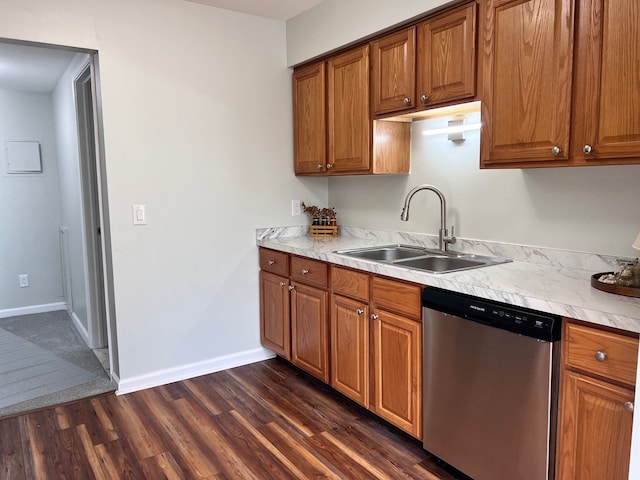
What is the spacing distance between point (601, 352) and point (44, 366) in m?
3.57

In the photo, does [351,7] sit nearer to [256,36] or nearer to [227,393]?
[256,36]

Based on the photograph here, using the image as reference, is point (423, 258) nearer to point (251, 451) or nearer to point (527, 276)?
point (527, 276)

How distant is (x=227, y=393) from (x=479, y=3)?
2.53 meters

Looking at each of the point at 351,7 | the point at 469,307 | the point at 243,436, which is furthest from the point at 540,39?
the point at 243,436

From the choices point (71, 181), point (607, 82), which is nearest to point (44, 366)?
point (71, 181)

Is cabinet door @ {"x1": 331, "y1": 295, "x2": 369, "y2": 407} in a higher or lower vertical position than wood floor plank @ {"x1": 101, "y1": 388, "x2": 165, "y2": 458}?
higher

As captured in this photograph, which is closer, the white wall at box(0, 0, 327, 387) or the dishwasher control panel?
the dishwasher control panel

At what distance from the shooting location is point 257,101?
11.3 ft

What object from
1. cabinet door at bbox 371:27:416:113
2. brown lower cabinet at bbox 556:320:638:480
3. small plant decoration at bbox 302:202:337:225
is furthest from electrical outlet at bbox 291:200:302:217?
brown lower cabinet at bbox 556:320:638:480

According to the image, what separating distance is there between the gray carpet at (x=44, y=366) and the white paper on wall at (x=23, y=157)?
4.93 feet

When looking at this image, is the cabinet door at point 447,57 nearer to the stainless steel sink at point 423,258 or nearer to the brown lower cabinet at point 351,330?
the stainless steel sink at point 423,258

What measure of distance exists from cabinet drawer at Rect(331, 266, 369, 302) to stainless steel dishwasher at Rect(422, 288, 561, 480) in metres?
0.44

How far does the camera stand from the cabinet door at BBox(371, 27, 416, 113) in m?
2.58

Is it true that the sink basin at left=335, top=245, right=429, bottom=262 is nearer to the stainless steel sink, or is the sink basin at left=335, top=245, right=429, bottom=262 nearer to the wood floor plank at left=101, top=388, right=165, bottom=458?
the stainless steel sink
